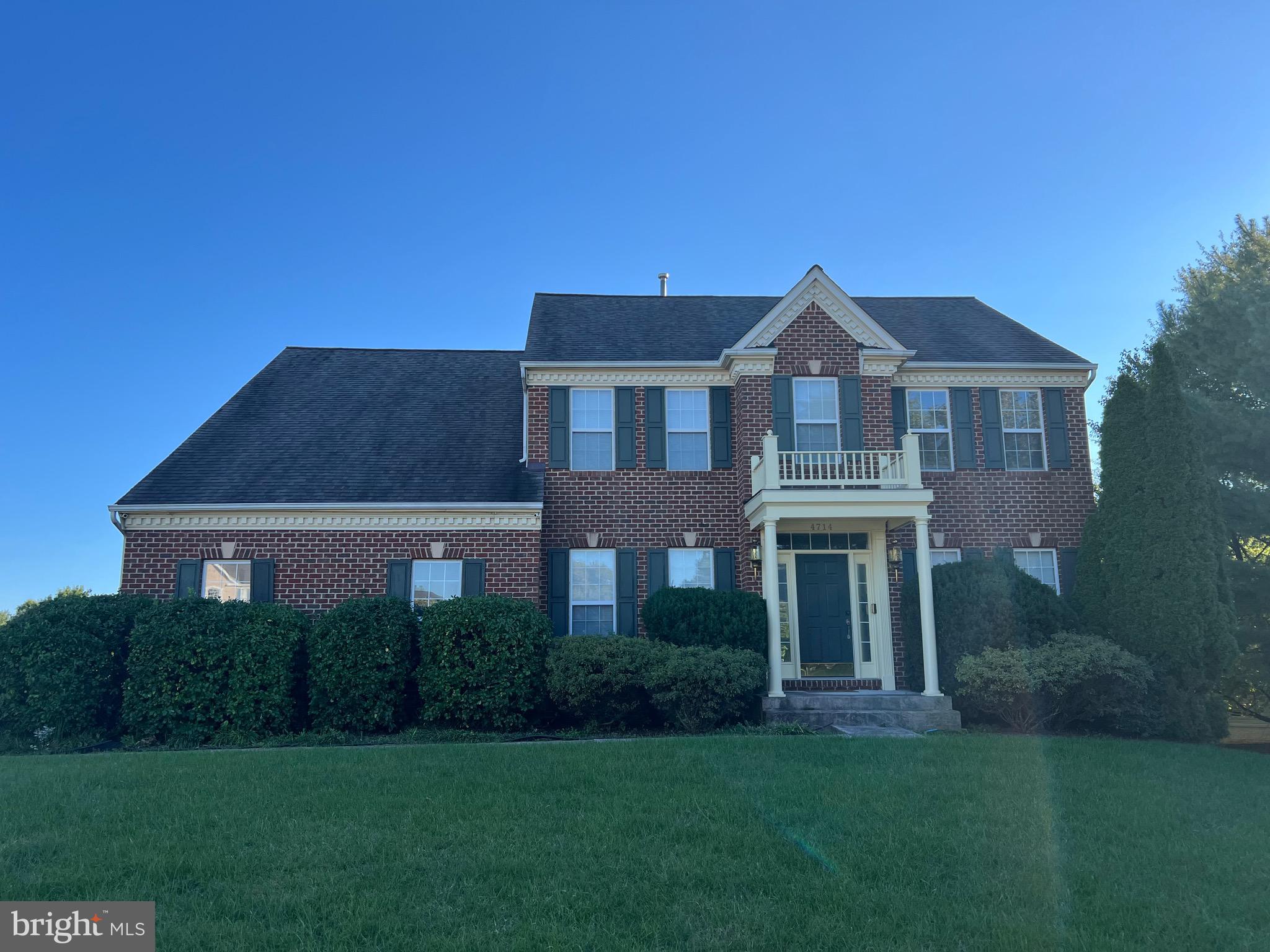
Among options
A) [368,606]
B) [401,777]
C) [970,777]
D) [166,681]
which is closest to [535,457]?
[368,606]

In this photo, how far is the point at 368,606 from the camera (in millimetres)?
13398

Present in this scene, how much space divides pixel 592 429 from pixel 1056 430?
28.4ft

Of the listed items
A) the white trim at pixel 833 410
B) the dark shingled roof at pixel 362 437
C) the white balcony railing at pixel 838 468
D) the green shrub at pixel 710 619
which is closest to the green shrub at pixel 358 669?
the dark shingled roof at pixel 362 437

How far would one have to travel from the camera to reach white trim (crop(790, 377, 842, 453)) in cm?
1614

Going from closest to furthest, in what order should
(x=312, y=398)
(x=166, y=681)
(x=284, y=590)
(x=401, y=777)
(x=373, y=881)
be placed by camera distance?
(x=373, y=881), (x=401, y=777), (x=166, y=681), (x=284, y=590), (x=312, y=398)

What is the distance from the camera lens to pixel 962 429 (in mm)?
17000

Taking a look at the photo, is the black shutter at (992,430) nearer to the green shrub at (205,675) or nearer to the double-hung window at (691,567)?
the double-hung window at (691,567)

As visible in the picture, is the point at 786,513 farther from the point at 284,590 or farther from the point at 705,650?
the point at 284,590

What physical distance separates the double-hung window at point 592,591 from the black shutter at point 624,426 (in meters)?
1.62

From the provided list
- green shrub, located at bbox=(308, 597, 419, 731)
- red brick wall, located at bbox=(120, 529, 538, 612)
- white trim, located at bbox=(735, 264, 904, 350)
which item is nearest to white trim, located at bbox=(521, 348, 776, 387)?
white trim, located at bbox=(735, 264, 904, 350)

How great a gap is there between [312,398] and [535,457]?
5318 millimetres

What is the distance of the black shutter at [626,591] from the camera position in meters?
15.9

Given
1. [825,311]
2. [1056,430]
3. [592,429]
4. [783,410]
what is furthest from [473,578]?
[1056,430]

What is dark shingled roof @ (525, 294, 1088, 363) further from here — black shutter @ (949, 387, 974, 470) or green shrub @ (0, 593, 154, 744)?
green shrub @ (0, 593, 154, 744)
